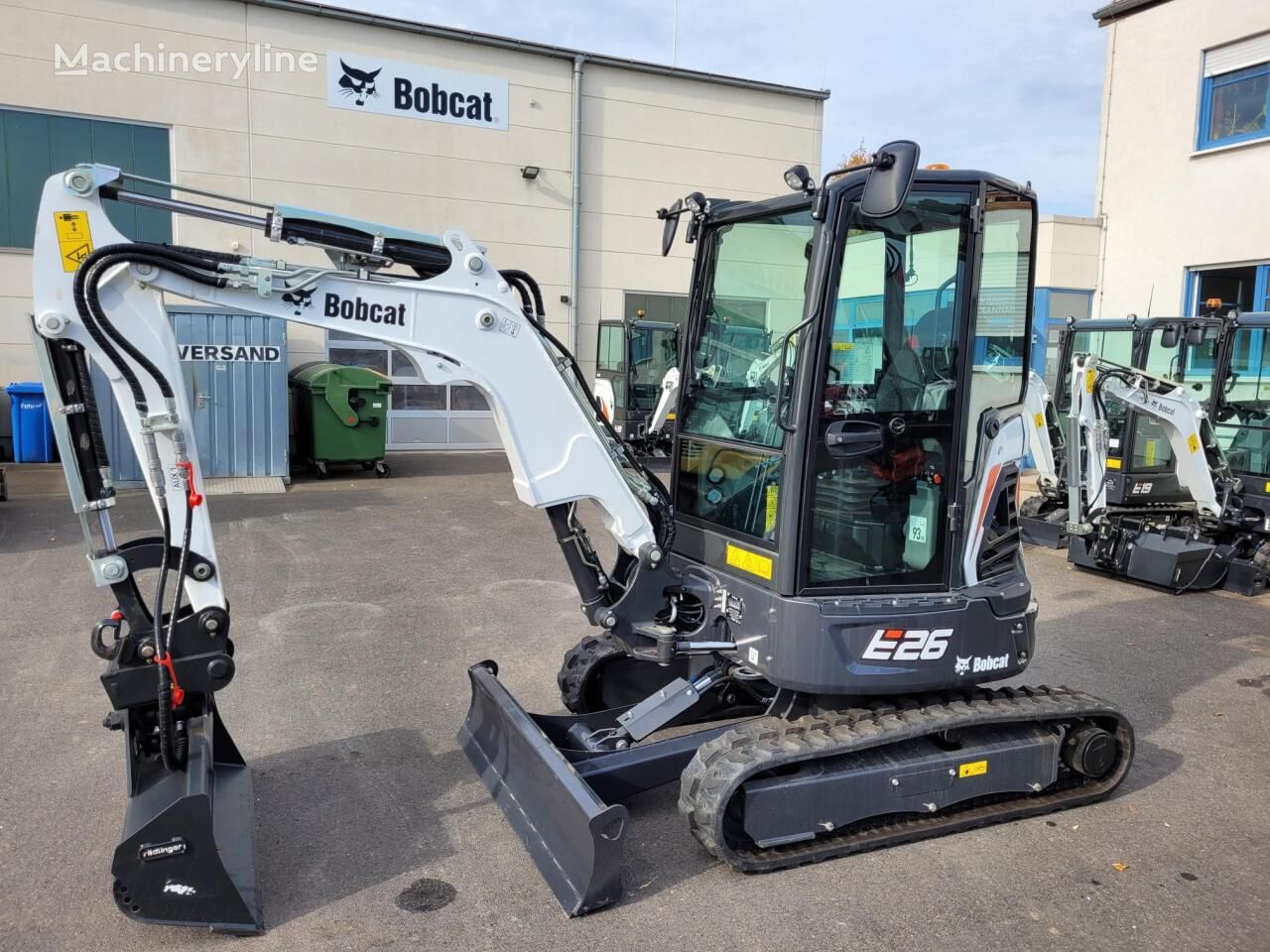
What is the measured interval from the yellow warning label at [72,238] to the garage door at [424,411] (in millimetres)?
13748

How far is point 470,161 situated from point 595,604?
47.2ft

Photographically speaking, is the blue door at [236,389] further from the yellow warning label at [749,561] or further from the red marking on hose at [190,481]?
the yellow warning label at [749,561]

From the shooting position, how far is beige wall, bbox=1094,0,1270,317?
47.1 ft

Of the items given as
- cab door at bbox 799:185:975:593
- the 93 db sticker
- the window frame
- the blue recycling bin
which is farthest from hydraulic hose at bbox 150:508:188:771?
the window frame

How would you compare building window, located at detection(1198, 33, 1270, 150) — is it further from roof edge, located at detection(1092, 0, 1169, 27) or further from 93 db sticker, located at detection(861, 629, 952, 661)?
93 db sticker, located at detection(861, 629, 952, 661)

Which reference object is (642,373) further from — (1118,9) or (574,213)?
(1118,9)

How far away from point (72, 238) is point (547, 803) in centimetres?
274

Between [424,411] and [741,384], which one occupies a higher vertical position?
[741,384]

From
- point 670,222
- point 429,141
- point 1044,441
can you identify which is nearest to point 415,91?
point 429,141

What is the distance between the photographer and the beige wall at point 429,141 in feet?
49.0

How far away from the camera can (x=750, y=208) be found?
14.5ft

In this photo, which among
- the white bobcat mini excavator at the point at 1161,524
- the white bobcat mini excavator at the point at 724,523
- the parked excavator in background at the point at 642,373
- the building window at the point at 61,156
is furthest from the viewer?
the parked excavator in background at the point at 642,373

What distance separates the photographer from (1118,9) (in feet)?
52.3

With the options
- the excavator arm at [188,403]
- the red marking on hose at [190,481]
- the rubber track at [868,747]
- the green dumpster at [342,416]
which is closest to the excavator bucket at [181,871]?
the excavator arm at [188,403]
